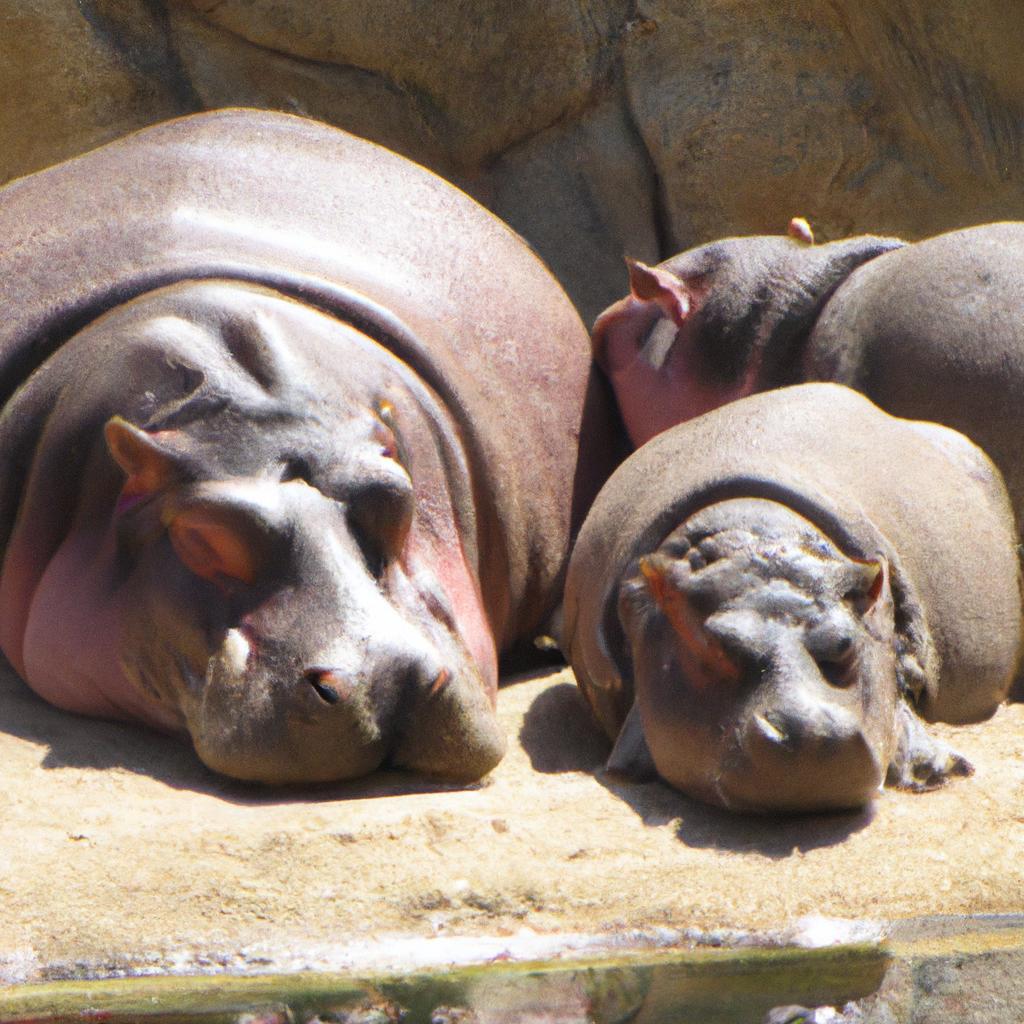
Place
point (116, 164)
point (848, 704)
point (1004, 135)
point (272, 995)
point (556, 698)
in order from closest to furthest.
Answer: point (272, 995), point (848, 704), point (556, 698), point (116, 164), point (1004, 135)

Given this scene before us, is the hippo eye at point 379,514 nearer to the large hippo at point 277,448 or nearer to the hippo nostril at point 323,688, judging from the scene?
the large hippo at point 277,448

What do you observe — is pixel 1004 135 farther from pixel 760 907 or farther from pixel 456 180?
pixel 760 907

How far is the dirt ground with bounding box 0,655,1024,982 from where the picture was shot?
8.32ft

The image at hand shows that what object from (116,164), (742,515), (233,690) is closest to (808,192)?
(116,164)

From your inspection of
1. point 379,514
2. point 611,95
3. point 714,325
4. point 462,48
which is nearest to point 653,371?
point 714,325

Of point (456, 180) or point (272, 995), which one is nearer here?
point (272, 995)

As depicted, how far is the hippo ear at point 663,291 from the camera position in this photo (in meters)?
4.56

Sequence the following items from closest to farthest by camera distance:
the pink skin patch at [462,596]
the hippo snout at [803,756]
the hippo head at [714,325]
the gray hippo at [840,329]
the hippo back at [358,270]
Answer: the hippo snout at [803,756], the pink skin patch at [462,596], the hippo back at [358,270], the gray hippo at [840,329], the hippo head at [714,325]

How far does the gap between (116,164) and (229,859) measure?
6.18ft

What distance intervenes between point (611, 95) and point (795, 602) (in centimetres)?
343

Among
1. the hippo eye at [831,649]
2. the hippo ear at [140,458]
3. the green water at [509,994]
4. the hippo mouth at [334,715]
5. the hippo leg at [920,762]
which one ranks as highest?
the hippo ear at [140,458]

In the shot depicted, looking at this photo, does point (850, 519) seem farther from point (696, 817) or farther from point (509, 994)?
point (509, 994)

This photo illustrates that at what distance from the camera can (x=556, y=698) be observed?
12.3 ft

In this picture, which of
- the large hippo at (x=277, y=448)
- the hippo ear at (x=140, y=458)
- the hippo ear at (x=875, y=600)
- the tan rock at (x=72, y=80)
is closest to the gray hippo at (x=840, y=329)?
the large hippo at (x=277, y=448)
